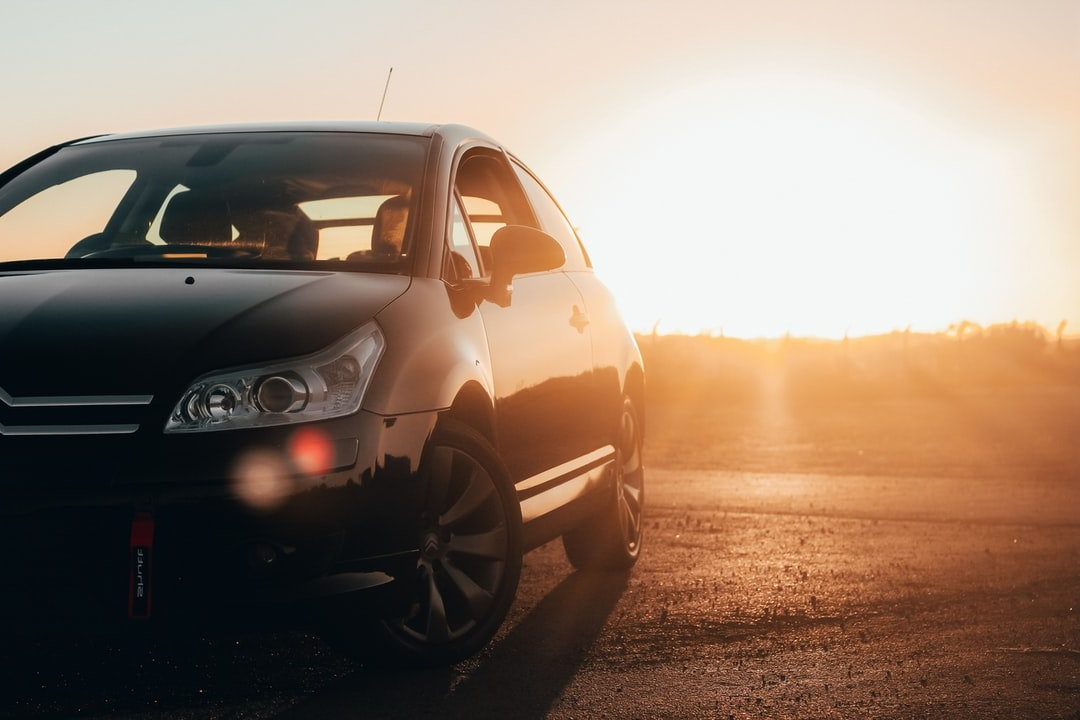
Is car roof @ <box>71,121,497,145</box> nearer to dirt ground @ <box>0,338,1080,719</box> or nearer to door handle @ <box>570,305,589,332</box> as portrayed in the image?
door handle @ <box>570,305,589,332</box>

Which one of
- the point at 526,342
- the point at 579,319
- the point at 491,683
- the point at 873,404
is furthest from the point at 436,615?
the point at 873,404

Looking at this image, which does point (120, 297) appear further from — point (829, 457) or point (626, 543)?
point (829, 457)

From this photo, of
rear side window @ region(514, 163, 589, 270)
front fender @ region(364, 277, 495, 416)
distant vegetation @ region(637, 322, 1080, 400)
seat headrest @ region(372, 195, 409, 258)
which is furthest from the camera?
distant vegetation @ region(637, 322, 1080, 400)

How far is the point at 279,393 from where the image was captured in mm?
4027

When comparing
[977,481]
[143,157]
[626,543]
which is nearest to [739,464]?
[977,481]

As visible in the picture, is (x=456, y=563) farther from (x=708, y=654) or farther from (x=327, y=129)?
(x=327, y=129)

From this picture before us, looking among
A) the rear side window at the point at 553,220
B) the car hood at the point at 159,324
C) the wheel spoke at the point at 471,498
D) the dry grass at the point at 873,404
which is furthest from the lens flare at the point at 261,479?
the dry grass at the point at 873,404

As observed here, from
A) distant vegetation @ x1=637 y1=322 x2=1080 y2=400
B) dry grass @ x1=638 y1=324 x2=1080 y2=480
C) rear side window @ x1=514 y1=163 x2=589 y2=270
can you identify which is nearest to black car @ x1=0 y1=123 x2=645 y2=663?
rear side window @ x1=514 y1=163 x2=589 y2=270

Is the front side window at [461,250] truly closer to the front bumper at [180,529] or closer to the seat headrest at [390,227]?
the seat headrest at [390,227]

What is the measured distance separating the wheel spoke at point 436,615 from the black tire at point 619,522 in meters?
2.16

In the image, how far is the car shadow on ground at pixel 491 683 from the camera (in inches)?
171

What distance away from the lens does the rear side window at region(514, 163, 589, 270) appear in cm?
672

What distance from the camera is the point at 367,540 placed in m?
4.14

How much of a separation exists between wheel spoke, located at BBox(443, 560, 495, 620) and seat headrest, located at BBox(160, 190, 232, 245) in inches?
56.8
